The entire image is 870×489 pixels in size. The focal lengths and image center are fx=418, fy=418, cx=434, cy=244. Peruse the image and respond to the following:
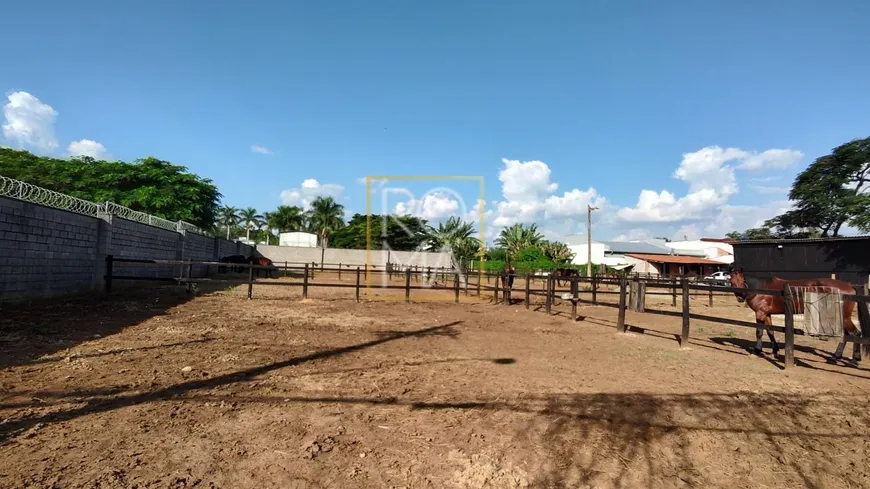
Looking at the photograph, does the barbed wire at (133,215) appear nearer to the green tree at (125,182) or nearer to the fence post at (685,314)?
the green tree at (125,182)

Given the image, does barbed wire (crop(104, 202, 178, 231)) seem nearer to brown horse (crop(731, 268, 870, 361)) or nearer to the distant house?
brown horse (crop(731, 268, 870, 361))

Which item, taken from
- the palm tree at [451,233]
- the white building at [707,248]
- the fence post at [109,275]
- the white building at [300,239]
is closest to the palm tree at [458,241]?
the palm tree at [451,233]

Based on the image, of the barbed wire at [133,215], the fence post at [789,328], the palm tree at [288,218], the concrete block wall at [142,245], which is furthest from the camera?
the palm tree at [288,218]

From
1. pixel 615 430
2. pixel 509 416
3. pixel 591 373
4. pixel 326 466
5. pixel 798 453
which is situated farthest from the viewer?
pixel 591 373

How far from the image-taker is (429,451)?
297 centimetres

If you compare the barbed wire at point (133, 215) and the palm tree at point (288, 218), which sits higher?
the palm tree at point (288, 218)

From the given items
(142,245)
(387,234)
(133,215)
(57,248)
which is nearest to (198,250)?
(142,245)

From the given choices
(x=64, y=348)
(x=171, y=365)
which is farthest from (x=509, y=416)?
(x=64, y=348)

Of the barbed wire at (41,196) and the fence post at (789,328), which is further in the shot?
the barbed wire at (41,196)

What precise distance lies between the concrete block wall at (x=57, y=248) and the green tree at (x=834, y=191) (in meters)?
35.8

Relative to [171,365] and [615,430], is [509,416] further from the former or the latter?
[171,365]

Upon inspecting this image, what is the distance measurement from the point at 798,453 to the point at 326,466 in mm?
3489

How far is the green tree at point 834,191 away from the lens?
83.8ft

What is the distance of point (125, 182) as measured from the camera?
26.9m
